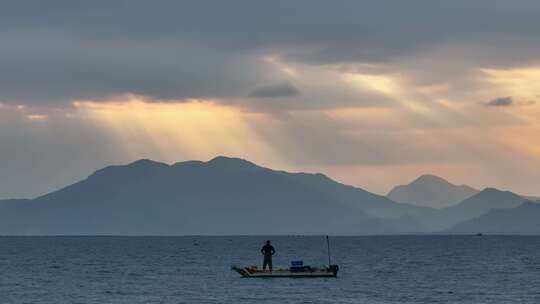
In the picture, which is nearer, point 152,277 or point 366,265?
point 152,277

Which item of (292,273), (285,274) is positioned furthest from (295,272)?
(285,274)

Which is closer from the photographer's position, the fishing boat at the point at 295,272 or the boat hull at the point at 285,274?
the boat hull at the point at 285,274

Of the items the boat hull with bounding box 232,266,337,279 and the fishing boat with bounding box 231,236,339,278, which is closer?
the boat hull with bounding box 232,266,337,279

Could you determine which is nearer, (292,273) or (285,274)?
(285,274)

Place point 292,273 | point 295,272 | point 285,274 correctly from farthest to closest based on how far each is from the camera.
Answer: point 292,273 → point 295,272 → point 285,274

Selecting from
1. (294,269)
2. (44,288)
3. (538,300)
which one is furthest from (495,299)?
(44,288)

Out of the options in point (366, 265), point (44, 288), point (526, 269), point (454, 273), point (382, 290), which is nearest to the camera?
point (382, 290)

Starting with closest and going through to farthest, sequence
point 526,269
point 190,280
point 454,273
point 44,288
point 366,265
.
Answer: point 44,288 → point 190,280 → point 454,273 → point 526,269 → point 366,265

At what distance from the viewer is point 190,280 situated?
100 m

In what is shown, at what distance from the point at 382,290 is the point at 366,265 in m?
47.3

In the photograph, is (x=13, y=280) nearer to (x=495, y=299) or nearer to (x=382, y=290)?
(x=382, y=290)

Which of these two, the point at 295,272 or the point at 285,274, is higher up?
the point at 295,272

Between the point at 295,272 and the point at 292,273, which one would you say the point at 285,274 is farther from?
the point at 295,272

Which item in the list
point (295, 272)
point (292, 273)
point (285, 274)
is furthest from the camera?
point (292, 273)
